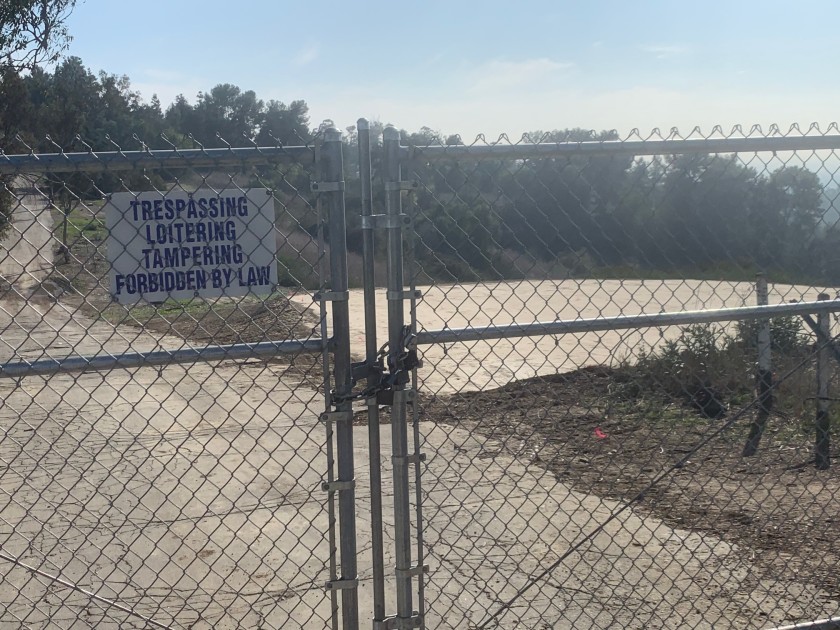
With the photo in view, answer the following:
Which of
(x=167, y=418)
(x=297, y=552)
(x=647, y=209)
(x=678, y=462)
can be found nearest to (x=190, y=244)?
(x=647, y=209)

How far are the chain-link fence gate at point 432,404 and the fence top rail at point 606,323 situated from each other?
12mm

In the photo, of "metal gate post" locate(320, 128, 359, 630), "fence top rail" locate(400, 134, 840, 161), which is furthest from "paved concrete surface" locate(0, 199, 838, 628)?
→ "fence top rail" locate(400, 134, 840, 161)

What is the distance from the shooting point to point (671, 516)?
550 centimetres

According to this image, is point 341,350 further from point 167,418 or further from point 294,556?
point 167,418

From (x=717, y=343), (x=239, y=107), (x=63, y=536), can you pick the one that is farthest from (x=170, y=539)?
(x=239, y=107)

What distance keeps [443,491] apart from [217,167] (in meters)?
3.88

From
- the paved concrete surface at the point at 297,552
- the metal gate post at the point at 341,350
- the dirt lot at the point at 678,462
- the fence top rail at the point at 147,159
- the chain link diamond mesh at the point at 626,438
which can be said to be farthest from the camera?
the dirt lot at the point at 678,462

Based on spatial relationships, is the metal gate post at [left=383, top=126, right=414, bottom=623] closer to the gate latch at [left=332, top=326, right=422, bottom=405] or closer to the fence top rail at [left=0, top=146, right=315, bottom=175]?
the gate latch at [left=332, top=326, right=422, bottom=405]

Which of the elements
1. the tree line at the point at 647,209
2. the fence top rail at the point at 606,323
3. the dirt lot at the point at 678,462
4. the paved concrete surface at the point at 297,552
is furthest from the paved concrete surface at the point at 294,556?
the tree line at the point at 647,209

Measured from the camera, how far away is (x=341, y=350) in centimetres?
283

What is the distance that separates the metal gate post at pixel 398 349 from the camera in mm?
2820

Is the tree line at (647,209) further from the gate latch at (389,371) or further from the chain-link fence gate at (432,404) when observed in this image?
the gate latch at (389,371)

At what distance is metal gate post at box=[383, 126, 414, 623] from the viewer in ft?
9.25

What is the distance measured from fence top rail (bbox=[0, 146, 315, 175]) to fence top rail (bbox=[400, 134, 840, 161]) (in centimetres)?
42
